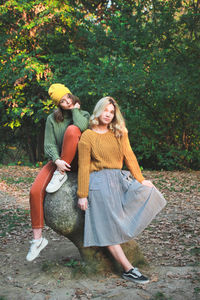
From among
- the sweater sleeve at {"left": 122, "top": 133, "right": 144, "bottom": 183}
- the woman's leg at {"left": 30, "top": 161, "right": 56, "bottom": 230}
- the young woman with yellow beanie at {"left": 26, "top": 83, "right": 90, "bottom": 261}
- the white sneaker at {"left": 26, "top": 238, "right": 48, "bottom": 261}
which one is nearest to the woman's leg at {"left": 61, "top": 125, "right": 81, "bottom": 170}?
the young woman with yellow beanie at {"left": 26, "top": 83, "right": 90, "bottom": 261}

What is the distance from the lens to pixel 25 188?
9414mm

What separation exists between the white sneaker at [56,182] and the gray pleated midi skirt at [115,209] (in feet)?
1.02

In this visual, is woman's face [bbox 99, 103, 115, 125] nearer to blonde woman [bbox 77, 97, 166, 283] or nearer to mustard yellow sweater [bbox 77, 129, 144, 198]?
blonde woman [bbox 77, 97, 166, 283]

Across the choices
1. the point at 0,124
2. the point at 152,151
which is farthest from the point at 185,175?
the point at 0,124

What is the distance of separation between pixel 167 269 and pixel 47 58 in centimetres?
1021

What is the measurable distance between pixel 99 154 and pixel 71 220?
2.48ft

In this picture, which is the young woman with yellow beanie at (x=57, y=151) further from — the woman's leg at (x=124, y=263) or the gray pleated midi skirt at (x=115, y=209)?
the woman's leg at (x=124, y=263)

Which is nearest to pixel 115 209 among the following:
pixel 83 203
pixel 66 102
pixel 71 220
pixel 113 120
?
pixel 83 203

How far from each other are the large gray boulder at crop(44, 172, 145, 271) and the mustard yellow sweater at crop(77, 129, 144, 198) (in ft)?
0.67

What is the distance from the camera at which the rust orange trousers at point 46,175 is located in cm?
359

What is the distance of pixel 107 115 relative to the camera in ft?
12.0

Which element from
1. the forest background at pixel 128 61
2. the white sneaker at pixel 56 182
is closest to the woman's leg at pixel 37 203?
the white sneaker at pixel 56 182

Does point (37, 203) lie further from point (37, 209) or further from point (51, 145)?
point (51, 145)

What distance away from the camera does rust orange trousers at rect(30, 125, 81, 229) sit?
3592mm
